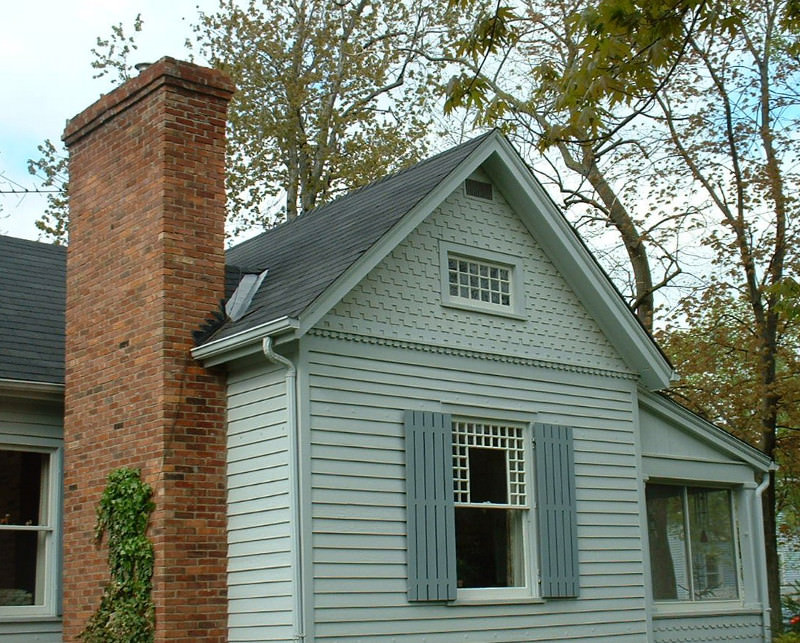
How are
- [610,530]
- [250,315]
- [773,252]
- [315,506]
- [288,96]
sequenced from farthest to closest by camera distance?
[288,96] → [773,252] → [610,530] → [250,315] → [315,506]

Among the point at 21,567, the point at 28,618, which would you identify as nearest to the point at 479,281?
the point at 21,567

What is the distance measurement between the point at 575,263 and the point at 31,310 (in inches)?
267

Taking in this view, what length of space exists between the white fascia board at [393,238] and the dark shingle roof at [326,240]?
54mm

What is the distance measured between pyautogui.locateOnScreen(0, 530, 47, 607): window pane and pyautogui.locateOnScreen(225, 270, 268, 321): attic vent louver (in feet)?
11.1

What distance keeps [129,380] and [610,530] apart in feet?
19.2

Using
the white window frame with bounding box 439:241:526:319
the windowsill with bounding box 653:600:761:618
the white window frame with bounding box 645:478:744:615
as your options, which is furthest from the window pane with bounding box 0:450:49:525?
the windowsill with bounding box 653:600:761:618

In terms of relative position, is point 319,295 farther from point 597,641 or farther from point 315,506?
point 597,641

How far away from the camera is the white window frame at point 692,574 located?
47.6ft

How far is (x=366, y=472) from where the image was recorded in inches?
435

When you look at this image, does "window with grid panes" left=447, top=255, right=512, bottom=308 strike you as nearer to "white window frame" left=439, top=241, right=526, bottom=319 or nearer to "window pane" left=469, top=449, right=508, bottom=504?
"white window frame" left=439, top=241, right=526, bottom=319

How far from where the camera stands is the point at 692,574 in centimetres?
1527

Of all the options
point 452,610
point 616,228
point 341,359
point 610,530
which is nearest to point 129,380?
point 341,359

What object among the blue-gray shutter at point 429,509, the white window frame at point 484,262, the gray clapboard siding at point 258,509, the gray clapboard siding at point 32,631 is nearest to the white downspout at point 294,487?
the gray clapboard siding at point 258,509

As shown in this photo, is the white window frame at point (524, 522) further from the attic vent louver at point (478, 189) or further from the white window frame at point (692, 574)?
the attic vent louver at point (478, 189)
